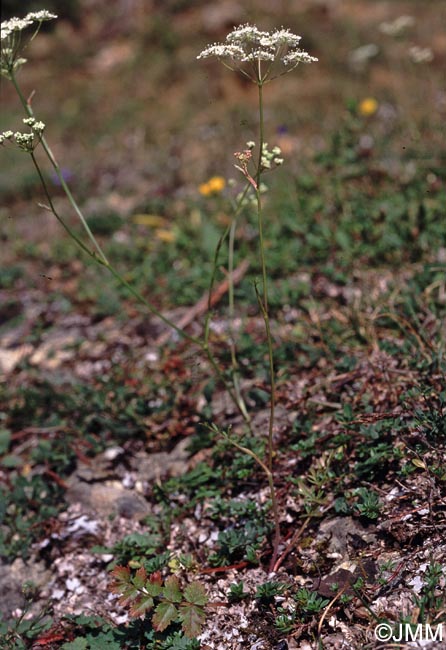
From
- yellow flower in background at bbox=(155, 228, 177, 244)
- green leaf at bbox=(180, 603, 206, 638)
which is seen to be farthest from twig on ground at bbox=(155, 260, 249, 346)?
green leaf at bbox=(180, 603, 206, 638)

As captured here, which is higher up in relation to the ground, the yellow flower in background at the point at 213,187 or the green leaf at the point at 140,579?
the yellow flower in background at the point at 213,187

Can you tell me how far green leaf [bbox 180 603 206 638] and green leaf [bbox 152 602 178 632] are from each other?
31mm

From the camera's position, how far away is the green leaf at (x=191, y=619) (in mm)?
2045

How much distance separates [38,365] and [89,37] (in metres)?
7.70

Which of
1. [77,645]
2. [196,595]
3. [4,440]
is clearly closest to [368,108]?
[4,440]

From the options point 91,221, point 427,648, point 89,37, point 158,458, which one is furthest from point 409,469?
point 89,37

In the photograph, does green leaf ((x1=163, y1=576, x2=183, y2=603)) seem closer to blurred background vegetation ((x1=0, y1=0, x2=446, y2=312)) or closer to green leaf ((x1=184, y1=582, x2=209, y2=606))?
green leaf ((x1=184, y1=582, x2=209, y2=606))

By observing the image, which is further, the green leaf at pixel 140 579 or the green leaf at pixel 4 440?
the green leaf at pixel 4 440

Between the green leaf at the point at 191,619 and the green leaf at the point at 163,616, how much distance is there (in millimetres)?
31

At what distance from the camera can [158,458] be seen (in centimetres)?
315

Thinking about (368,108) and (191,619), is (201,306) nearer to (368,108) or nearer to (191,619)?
(191,619)

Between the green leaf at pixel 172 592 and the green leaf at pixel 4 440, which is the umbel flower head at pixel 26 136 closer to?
the green leaf at pixel 172 592

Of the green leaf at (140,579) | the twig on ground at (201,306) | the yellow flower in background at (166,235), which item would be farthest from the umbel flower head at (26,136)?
the yellow flower in background at (166,235)

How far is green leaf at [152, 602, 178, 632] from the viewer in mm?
2051
